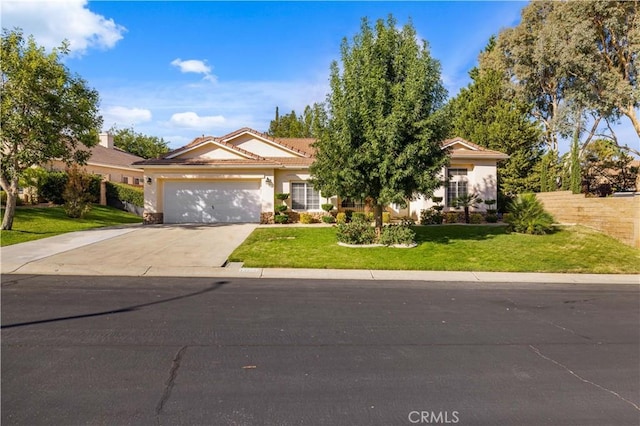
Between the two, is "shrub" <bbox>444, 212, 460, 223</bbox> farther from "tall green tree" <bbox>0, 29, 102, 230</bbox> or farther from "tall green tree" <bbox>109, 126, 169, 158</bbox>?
"tall green tree" <bbox>109, 126, 169, 158</bbox>

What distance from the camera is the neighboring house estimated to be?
32.5 metres

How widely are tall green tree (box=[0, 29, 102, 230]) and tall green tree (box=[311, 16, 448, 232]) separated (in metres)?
11.6

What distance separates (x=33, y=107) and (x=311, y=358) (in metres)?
17.5

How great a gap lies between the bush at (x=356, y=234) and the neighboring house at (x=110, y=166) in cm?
2382

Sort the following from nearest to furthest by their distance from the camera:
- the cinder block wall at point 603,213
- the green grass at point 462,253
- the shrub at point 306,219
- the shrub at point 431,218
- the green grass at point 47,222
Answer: the green grass at point 462,253 → the cinder block wall at point 603,213 → the green grass at point 47,222 → the shrub at point 431,218 → the shrub at point 306,219

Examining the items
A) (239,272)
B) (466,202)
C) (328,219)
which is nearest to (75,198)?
(328,219)

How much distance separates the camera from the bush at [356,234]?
1449cm

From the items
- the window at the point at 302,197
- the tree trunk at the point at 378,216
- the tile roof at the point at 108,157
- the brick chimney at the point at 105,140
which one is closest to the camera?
the tree trunk at the point at 378,216

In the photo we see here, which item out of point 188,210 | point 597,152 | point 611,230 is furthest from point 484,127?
point 188,210

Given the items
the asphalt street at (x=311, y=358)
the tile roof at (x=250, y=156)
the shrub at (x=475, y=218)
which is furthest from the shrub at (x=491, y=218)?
the asphalt street at (x=311, y=358)

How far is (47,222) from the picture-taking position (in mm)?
19344

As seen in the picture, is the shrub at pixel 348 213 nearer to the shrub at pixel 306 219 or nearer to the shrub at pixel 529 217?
the shrub at pixel 306 219

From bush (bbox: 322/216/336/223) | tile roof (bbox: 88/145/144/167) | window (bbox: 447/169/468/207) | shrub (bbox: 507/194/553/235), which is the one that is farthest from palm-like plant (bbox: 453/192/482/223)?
tile roof (bbox: 88/145/144/167)

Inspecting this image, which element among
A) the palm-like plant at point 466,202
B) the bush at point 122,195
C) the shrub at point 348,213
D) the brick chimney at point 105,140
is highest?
the brick chimney at point 105,140
